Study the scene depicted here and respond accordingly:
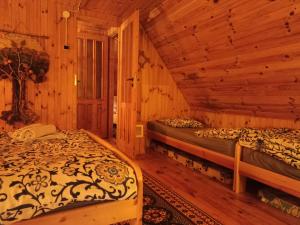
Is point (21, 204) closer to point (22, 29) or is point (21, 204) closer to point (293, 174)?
point (293, 174)

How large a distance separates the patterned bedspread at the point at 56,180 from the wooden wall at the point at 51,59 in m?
1.64

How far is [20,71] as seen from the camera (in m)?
2.95

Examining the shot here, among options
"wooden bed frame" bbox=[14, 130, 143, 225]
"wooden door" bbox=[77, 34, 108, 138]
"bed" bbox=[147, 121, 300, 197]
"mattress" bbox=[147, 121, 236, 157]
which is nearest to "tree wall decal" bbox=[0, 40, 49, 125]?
"wooden door" bbox=[77, 34, 108, 138]

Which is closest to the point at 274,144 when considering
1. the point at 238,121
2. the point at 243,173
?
the point at 243,173

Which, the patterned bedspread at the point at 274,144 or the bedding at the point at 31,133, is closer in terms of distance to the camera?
the patterned bedspread at the point at 274,144

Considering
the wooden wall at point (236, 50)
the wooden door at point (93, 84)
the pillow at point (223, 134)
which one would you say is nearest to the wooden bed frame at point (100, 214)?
the pillow at point (223, 134)

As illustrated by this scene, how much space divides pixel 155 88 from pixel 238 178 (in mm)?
2260

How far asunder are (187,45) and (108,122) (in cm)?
250

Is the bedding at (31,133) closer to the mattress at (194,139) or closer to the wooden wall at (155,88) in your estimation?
the mattress at (194,139)

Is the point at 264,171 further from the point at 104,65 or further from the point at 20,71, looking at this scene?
the point at 104,65

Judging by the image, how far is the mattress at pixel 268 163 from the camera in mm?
1905

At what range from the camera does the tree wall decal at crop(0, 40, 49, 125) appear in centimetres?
289

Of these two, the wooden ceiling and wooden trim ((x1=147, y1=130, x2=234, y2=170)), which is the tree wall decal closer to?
the wooden ceiling

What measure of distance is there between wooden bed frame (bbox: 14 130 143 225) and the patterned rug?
0.48 m
